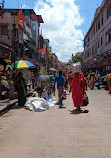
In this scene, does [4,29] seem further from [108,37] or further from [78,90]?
[78,90]

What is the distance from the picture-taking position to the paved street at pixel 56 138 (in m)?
3.59

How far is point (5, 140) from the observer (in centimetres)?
438

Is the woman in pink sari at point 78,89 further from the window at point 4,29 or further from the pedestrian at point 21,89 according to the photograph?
the window at point 4,29

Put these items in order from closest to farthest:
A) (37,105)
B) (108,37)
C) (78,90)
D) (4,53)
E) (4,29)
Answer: (78,90), (37,105), (4,53), (108,37), (4,29)

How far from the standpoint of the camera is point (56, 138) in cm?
441

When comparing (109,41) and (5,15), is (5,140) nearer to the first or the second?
(109,41)

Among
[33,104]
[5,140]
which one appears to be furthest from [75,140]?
[33,104]

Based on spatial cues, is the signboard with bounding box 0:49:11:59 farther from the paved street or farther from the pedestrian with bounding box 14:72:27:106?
the paved street

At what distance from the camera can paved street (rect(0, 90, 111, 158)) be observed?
3.59 meters

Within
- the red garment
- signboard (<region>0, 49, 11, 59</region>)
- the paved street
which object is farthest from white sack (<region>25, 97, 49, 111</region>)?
signboard (<region>0, 49, 11, 59</region>)

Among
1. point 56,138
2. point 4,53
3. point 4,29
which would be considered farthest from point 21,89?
point 4,29

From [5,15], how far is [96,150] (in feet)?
84.5

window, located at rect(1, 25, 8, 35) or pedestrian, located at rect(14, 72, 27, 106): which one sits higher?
window, located at rect(1, 25, 8, 35)

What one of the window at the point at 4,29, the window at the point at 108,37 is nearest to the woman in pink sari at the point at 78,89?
the window at the point at 108,37
